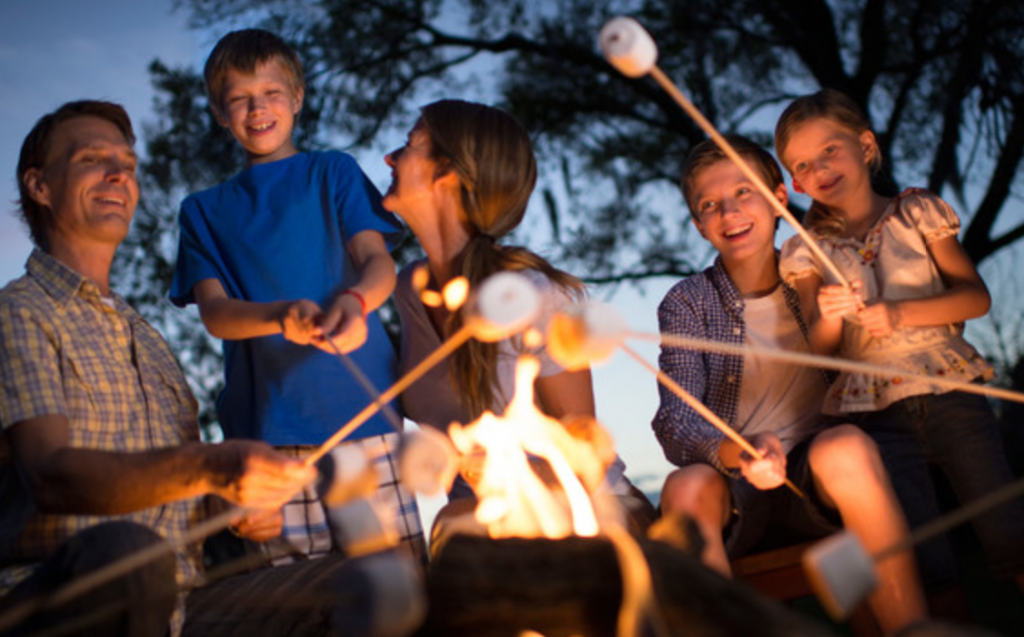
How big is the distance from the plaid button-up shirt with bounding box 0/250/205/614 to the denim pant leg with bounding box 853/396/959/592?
176 centimetres

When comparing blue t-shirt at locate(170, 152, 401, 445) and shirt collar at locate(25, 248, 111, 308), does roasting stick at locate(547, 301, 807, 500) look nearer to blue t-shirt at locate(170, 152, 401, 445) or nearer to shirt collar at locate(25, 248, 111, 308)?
blue t-shirt at locate(170, 152, 401, 445)

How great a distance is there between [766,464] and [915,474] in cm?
53

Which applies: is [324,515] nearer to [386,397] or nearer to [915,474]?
[386,397]

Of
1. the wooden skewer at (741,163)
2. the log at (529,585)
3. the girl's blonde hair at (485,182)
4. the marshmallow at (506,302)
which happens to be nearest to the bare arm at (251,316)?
the girl's blonde hair at (485,182)

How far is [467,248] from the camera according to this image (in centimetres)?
269

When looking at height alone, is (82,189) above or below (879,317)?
above

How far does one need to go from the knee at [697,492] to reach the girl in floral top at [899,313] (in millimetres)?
442

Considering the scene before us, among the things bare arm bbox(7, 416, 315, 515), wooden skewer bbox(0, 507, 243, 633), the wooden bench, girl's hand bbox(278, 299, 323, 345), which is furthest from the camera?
the wooden bench

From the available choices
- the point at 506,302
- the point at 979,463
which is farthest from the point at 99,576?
the point at 979,463

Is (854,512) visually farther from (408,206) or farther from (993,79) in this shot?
(993,79)

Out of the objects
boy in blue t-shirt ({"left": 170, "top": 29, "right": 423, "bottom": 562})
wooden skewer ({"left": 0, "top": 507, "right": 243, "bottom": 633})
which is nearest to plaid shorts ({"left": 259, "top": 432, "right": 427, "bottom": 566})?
boy in blue t-shirt ({"left": 170, "top": 29, "right": 423, "bottom": 562})

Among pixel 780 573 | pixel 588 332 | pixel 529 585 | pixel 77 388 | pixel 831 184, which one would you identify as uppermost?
pixel 831 184

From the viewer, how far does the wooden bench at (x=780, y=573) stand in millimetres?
2502

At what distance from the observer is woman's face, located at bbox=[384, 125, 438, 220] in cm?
275
